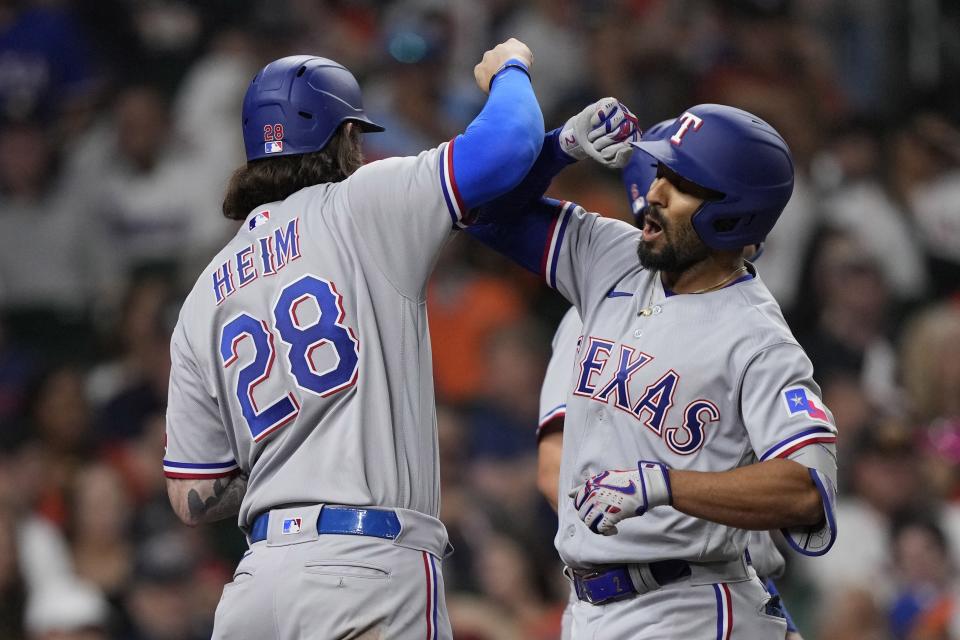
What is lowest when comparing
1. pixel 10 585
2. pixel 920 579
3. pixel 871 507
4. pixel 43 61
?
pixel 920 579

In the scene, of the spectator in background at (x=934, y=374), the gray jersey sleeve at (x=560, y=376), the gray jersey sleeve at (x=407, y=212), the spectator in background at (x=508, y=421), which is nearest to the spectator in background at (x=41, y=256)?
the spectator in background at (x=508, y=421)

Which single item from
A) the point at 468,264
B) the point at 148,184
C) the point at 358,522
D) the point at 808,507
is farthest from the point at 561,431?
the point at 148,184

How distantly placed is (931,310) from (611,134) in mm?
4942

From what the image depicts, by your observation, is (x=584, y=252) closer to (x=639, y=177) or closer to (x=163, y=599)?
(x=639, y=177)

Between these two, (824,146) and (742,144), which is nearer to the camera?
(742,144)

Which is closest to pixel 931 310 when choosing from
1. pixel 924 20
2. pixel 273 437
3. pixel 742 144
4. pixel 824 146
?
pixel 824 146

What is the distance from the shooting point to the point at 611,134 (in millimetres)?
3752

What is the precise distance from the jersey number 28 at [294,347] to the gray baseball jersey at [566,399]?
0.83 meters

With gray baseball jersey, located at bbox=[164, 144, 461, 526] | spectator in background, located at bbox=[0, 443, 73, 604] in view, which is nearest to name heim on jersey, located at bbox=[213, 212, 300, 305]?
gray baseball jersey, located at bbox=[164, 144, 461, 526]

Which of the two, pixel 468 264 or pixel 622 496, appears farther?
pixel 468 264

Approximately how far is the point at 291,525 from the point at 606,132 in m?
1.26

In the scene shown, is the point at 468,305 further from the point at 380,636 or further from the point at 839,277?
the point at 380,636

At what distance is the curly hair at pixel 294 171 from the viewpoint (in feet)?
12.3

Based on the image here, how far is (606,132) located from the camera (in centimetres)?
375
